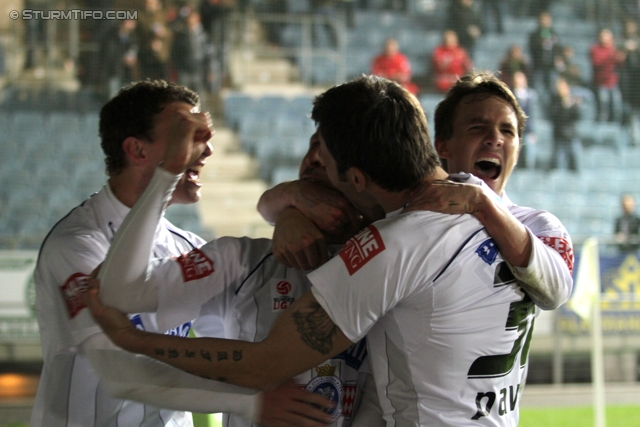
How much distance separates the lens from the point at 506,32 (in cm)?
987

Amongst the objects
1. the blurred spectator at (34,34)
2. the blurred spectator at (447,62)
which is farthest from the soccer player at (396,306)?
the blurred spectator at (447,62)

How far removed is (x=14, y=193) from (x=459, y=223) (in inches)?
270

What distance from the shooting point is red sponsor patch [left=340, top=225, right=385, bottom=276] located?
1.35 m

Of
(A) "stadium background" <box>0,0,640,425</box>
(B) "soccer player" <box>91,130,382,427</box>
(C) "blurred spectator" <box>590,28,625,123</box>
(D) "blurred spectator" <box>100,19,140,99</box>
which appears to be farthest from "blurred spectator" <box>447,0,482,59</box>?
(B) "soccer player" <box>91,130,382,427</box>

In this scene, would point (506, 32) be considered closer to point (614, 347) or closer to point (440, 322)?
point (614, 347)

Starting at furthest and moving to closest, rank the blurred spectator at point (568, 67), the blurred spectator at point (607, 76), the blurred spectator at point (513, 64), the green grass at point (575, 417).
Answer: the blurred spectator at point (568, 67) < the blurred spectator at point (607, 76) < the blurred spectator at point (513, 64) < the green grass at point (575, 417)

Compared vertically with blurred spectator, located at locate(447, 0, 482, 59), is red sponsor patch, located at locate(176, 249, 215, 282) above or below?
below

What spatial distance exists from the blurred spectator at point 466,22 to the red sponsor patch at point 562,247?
832 centimetres

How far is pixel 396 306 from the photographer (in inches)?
55.7

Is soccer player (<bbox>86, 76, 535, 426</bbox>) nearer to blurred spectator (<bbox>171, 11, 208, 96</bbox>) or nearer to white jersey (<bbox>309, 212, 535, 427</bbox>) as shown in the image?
white jersey (<bbox>309, 212, 535, 427</bbox>)

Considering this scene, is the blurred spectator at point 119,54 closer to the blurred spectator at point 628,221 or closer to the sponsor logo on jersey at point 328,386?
the blurred spectator at point 628,221

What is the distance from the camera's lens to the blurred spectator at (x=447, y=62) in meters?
9.36

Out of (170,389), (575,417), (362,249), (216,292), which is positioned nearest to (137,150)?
(216,292)

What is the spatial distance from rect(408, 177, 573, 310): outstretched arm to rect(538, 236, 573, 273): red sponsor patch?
0.15m
